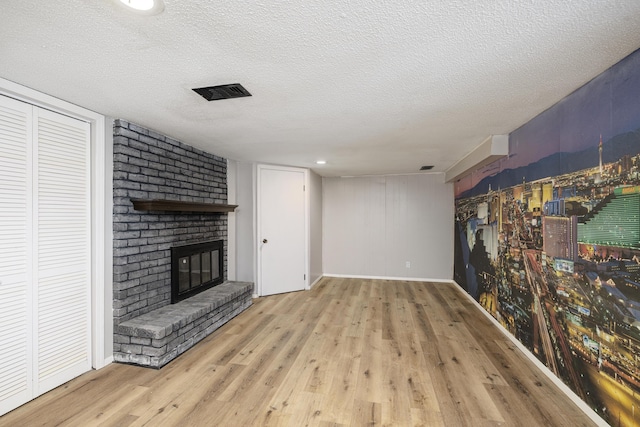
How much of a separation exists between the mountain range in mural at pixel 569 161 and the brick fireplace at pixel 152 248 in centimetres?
348

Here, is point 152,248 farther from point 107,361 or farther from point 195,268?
point 107,361

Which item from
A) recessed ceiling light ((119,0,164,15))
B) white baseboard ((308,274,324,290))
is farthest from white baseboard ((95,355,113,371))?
white baseboard ((308,274,324,290))

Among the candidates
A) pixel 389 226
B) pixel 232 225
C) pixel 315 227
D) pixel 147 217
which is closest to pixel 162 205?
pixel 147 217

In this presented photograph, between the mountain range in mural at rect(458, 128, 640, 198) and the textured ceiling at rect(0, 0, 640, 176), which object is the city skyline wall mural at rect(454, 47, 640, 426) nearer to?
the mountain range in mural at rect(458, 128, 640, 198)

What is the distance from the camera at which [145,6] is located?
1.13m

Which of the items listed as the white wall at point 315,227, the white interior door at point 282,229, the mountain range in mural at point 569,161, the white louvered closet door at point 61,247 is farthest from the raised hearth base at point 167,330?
the mountain range in mural at point 569,161

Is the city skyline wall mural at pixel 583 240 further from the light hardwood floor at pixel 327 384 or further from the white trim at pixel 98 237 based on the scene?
the white trim at pixel 98 237

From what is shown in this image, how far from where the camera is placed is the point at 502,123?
8.57 ft

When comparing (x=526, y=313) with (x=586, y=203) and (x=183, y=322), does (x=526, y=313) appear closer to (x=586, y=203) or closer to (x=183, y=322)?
(x=586, y=203)

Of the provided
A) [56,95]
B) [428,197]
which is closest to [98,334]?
[56,95]

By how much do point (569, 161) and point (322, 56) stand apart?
1.92 m

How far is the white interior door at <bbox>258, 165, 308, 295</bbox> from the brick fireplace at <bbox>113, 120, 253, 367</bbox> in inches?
41.3

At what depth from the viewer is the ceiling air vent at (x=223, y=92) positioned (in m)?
1.87

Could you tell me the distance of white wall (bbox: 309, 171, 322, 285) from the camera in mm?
5137
